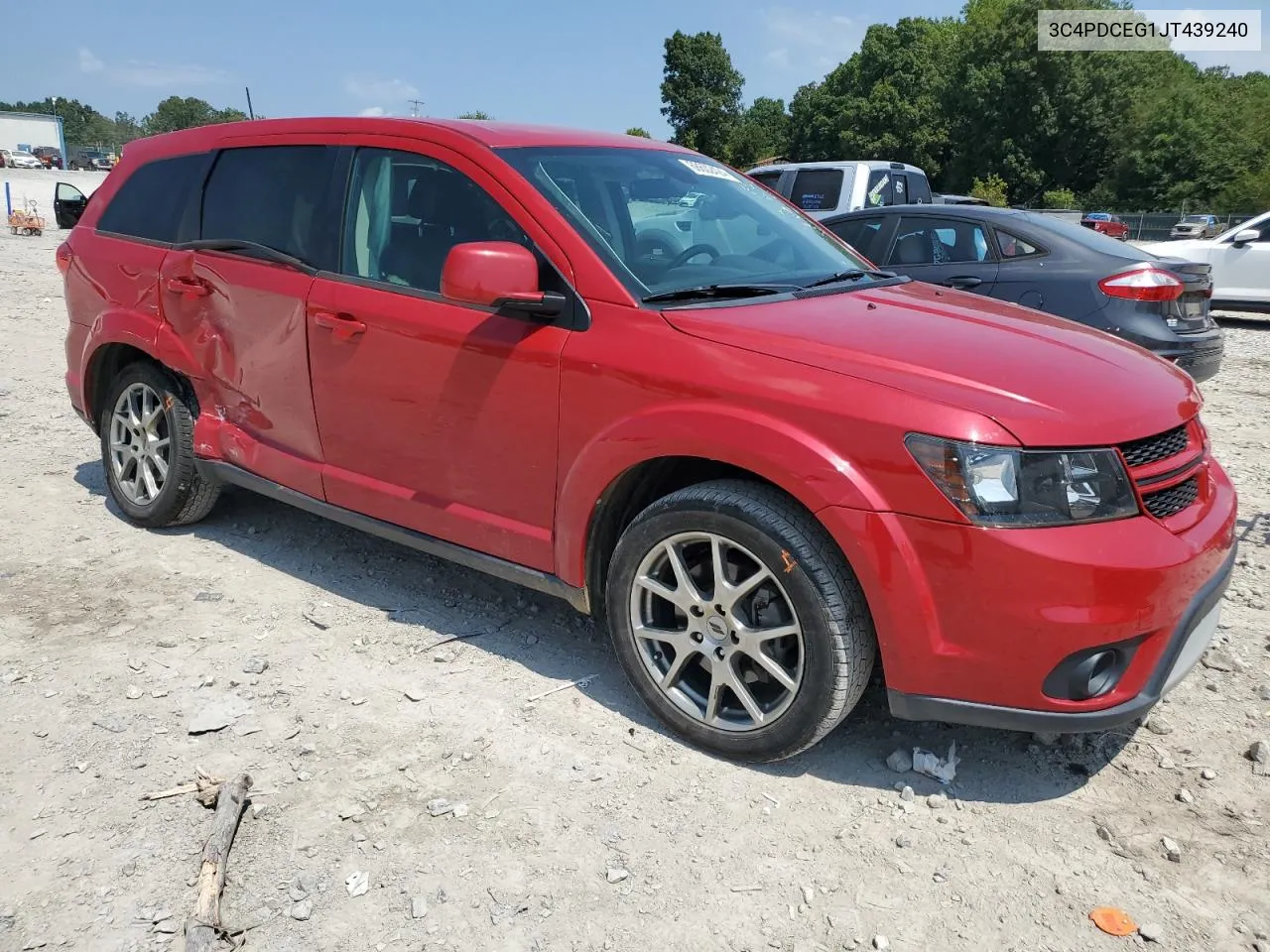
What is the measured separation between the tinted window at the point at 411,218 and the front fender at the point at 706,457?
82 cm

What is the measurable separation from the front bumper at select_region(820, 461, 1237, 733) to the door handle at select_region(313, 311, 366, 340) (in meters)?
1.90

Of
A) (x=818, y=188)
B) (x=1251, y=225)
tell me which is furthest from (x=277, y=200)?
(x=1251, y=225)

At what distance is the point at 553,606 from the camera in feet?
13.2

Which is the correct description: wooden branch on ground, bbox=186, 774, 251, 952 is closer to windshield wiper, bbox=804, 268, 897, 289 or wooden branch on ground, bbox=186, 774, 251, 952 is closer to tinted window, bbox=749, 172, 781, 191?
windshield wiper, bbox=804, 268, 897, 289

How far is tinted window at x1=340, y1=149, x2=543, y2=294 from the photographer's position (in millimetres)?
3395

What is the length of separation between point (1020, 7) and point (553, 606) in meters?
63.7

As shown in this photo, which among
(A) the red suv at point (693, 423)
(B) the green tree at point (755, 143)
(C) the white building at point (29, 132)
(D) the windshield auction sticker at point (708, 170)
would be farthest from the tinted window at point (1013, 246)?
(C) the white building at point (29, 132)

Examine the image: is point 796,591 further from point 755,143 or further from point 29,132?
point 29,132

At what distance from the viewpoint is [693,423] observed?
9.11ft

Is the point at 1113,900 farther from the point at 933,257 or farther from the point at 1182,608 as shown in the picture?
the point at 933,257

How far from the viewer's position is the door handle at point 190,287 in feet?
13.8

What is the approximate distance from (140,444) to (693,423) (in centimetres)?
313

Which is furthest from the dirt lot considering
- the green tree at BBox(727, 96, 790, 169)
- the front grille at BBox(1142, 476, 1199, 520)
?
the green tree at BBox(727, 96, 790, 169)

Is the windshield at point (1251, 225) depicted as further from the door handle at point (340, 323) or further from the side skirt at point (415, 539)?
the door handle at point (340, 323)
